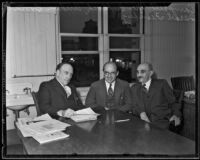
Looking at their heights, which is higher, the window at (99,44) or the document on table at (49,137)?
the window at (99,44)

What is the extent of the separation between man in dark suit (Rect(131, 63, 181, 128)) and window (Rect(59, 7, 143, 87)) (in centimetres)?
112

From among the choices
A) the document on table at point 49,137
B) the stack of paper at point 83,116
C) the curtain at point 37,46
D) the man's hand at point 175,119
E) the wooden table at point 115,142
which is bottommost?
the man's hand at point 175,119

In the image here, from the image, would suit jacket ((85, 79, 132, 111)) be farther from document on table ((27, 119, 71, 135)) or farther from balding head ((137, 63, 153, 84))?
document on table ((27, 119, 71, 135))

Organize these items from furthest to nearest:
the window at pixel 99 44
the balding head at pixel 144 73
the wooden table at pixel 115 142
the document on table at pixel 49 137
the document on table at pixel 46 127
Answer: the window at pixel 99 44
the balding head at pixel 144 73
the document on table at pixel 46 127
the document on table at pixel 49 137
the wooden table at pixel 115 142

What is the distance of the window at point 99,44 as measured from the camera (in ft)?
11.2

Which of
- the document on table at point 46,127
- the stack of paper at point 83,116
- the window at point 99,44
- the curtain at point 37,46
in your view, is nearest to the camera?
the document on table at point 46,127

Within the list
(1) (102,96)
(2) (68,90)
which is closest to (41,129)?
(2) (68,90)

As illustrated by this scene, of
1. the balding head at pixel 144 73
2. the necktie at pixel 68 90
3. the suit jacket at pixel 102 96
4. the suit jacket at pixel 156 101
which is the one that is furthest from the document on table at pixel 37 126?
the balding head at pixel 144 73

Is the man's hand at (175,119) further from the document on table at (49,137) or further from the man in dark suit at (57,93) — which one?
the document on table at (49,137)

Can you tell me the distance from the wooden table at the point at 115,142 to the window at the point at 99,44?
1.74 m

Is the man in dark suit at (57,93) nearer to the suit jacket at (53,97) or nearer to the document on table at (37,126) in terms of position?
the suit jacket at (53,97)

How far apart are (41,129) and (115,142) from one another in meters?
0.44

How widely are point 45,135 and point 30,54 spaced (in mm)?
1997

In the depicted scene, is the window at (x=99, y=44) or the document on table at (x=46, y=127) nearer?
the document on table at (x=46, y=127)
